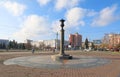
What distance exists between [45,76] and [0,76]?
109 inches

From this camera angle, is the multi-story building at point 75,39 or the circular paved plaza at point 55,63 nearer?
the circular paved plaza at point 55,63

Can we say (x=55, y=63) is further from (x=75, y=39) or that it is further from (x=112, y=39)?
(x=75, y=39)

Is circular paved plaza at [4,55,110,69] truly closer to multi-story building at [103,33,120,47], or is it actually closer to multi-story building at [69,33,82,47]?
multi-story building at [103,33,120,47]

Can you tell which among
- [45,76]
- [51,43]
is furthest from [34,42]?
[45,76]

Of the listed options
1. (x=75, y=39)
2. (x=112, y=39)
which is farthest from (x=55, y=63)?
(x=75, y=39)

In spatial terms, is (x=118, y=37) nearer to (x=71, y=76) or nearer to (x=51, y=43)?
(x=51, y=43)

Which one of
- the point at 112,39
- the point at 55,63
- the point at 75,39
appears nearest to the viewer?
the point at 55,63

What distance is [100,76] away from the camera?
12734mm

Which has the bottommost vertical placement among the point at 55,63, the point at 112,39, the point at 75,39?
the point at 55,63

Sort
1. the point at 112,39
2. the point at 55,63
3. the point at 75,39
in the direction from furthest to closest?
the point at 75,39
the point at 112,39
the point at 55,63

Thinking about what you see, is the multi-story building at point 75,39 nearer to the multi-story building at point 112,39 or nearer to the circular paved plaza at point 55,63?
the multi-story building at point 112,39

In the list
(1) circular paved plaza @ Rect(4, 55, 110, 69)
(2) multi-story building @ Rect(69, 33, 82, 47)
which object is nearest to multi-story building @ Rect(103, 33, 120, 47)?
(2) multi-story building @ Rect(69, 33, 82, 47)

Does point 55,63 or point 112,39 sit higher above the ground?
point 112,39

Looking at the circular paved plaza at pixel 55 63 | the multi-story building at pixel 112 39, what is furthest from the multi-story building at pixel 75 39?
the circular paved plaza at pixel 55 63
